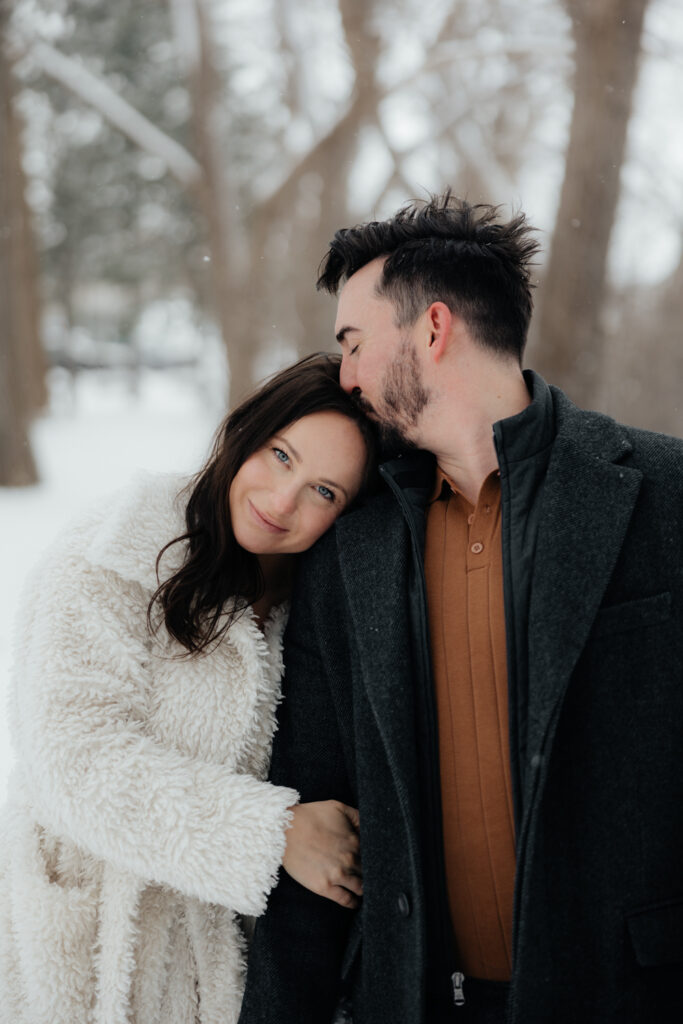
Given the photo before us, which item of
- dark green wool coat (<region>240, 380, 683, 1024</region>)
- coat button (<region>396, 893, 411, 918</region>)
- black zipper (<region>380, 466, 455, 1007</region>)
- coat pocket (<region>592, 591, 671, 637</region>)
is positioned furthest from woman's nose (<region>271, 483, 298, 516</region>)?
coat button (<region>396, 893, 411, 918</region>)

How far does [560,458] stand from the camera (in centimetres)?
154

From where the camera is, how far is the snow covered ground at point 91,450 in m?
4.41

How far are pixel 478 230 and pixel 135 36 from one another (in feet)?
31.2

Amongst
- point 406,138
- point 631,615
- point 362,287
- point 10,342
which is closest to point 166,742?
point 631,615

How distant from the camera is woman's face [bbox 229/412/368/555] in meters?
1.73

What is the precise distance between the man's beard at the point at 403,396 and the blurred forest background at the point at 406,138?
2.31m

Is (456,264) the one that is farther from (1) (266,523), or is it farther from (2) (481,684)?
(2) (481,684)

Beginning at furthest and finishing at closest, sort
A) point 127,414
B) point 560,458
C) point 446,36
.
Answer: point 127,414 < point 446,36 < point 560,458

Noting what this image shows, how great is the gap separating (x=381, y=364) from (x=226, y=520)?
47 cm

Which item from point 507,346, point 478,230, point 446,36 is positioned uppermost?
point 446,36

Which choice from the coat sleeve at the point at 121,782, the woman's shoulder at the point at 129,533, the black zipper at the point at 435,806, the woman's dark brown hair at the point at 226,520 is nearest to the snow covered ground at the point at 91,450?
the woman's shoulder at the point at 129,533

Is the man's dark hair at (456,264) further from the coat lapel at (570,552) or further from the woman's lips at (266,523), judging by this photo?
the woman's lips at (266,523)

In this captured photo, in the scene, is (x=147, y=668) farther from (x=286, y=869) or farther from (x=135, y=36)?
(x=135, y=36)

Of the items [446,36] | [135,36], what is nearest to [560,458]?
[446,36]
